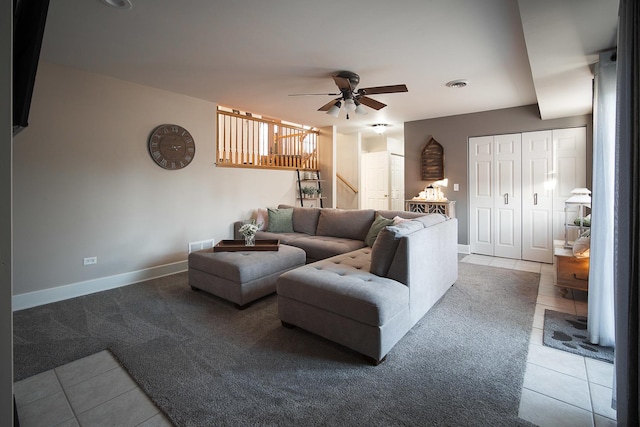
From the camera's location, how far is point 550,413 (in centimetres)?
157

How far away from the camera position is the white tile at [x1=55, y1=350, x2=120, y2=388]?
1.88m

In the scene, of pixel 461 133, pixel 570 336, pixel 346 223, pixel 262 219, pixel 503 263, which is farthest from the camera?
pixel 461 133

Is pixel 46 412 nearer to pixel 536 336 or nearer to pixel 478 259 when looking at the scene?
pixel 536 336

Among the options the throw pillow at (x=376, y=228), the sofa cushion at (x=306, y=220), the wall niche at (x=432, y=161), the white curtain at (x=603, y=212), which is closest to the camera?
the white curtain at (x=603, y=212)

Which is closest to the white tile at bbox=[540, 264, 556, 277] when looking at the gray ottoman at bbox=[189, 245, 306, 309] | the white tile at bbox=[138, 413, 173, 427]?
the gray ottoman at bbox=[189, 245, 306, 309]

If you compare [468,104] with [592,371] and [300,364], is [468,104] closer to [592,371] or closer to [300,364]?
[592,371]

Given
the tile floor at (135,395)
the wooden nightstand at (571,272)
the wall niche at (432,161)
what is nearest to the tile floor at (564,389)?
the tile floor at (135,395)

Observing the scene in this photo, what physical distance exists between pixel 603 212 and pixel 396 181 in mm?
5813

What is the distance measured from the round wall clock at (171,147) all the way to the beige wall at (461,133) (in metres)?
4.00

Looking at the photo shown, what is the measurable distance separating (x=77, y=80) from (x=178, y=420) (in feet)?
12.0

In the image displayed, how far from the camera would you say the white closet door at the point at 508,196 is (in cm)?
487

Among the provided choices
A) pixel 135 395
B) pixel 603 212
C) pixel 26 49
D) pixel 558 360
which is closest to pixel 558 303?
pixel 558 360

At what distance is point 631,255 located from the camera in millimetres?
1290

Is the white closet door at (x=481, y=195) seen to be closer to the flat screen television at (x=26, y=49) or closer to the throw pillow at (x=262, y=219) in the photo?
the throw pillow at (x=262, y=219)
